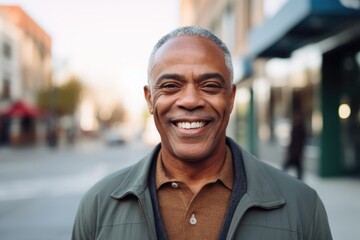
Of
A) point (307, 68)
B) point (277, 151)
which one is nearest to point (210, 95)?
point (307, 68)

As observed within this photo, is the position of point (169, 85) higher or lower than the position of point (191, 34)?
lower

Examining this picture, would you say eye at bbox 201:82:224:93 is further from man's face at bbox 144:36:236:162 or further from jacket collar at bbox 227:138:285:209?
jacket collar at bbox 227:138:285:209

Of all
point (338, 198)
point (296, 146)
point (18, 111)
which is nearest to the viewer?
point (338, 198)

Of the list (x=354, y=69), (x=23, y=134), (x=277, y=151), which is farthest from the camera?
(x=23, y=134)

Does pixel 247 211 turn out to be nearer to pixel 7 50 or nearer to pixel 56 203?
pixel 56 203

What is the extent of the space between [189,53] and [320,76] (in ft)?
37.0

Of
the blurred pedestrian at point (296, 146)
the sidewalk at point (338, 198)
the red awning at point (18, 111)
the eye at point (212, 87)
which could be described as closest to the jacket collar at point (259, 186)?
the eye at point (212, 87)

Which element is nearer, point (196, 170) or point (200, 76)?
point (200, 76)

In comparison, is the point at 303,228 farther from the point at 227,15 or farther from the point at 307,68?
the point at 227,15

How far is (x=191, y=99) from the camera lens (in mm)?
1853

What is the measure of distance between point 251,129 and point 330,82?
6935 mm

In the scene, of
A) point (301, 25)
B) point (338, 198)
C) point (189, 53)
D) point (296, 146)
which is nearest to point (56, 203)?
point (296, 146)

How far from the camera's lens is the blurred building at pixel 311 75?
924 cm

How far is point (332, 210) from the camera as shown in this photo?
790 centimetres
